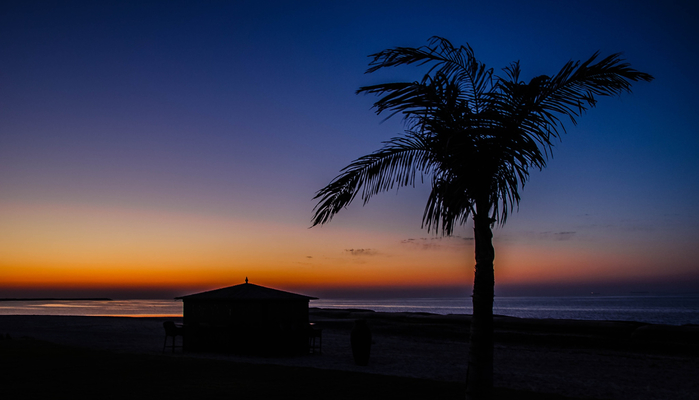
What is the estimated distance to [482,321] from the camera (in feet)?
21.0

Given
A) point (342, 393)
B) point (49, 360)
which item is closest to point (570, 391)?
point (342, 393)

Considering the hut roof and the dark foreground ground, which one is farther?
the hut roof

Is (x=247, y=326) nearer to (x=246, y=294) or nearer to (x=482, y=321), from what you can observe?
(x=246, y=294)

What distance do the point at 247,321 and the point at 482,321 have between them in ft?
37.1

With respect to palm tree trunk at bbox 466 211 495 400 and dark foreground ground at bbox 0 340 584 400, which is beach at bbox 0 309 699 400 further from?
palm tree trunk at bbox 466 211 495 400

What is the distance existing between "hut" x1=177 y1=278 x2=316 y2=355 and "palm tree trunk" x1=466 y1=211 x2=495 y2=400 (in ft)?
34.8

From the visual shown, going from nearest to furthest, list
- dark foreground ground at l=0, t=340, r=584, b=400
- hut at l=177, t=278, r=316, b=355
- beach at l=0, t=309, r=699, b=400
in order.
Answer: dark foreground ground at l=0, t=340, r=584, b=400 < beach at l=0, t=309, r=699, b=400 < hut at l=177, t=278, r=316, b=355

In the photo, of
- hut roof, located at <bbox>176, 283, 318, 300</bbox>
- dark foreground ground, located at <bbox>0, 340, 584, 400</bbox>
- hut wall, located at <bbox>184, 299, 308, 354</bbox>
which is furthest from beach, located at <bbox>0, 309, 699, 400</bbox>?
hut roof, located at <bbox>176, 283, 318, 300</bbox>

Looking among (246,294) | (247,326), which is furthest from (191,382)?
(246,294)

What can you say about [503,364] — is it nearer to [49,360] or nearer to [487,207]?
[487,207]

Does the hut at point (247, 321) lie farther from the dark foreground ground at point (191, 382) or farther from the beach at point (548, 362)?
the dark foreground ground at point (191, 382)

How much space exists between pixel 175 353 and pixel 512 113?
13.8 meters

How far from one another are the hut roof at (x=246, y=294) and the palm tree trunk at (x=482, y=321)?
1062 cm

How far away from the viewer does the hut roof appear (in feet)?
53.5
